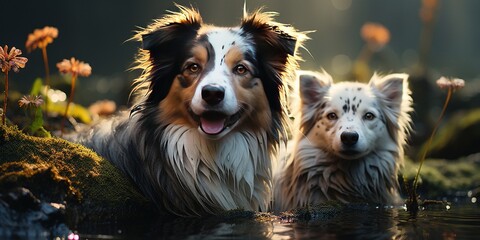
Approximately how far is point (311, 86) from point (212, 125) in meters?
2.11

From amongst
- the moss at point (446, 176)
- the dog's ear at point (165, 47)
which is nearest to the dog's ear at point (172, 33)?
Result: the dog's ear at point (165, 47)

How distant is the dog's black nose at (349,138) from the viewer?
Answer: 247 inches

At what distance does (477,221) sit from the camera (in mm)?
5379

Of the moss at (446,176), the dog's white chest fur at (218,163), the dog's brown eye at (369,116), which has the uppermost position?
the dog's brown eye at (369,116)

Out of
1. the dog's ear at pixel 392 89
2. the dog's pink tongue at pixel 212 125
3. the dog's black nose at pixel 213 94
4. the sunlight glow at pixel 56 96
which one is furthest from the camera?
the sunlight glow at pixel 56 96

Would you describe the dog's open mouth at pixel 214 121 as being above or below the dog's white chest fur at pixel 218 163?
above

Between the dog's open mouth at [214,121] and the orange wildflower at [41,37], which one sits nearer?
the dog's open mouth at [214,121]

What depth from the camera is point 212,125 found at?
5.15 meters

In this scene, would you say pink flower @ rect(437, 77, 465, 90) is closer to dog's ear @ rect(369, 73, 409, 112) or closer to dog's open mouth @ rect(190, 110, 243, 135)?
dog's ear @ rect(369, 73, 409, 112)

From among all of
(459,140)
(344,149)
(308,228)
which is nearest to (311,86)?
(344,149)

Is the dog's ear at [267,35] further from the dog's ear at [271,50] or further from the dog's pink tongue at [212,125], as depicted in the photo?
the dog's pink tongue at [212,125]

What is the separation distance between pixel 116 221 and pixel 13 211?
2.87 ft

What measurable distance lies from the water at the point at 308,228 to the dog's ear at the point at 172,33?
135 centimetres

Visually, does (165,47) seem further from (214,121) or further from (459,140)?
(459,140)
